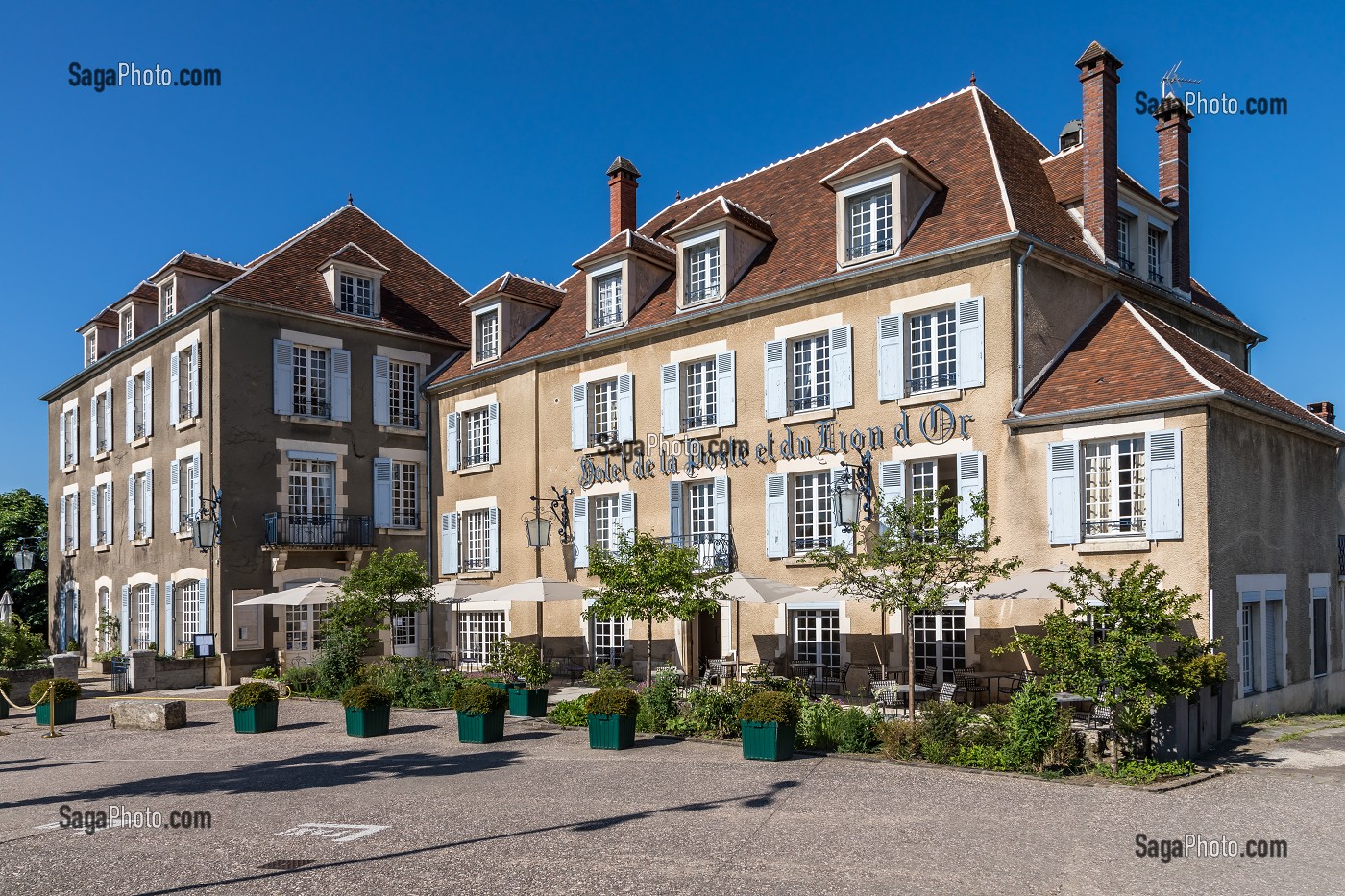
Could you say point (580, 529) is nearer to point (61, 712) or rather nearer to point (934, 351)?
point (934, 351)

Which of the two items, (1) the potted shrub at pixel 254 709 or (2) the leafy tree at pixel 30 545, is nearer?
A: (1) the potted shrub at pixel 254 709

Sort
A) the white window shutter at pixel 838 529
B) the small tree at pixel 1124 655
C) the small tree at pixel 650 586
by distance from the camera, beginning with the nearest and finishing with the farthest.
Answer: the small tree at pixel 1124 655 < the small tree at pixel 650 586 < the white window shutter at pixel 838 529

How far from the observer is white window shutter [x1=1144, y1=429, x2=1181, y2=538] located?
16047mm

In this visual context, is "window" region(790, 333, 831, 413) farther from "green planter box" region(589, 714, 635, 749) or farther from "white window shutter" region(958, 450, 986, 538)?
"green planter box" region(589, 714, 635, 749)

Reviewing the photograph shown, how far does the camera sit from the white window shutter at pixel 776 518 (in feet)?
67.8

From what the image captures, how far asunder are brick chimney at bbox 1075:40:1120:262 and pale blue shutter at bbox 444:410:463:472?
51.8 ft

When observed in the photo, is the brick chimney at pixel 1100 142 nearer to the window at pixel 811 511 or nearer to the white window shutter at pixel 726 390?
the window at pixel 811 511

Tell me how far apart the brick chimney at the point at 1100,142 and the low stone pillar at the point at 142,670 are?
21.4 m

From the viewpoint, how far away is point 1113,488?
1698 centimetres

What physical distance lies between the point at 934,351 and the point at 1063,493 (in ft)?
11.1

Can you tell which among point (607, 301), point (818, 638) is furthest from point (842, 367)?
point (607, 301)

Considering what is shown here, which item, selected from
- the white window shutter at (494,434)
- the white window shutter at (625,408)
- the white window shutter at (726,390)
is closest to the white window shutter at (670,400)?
the white window shutter at (625,408)

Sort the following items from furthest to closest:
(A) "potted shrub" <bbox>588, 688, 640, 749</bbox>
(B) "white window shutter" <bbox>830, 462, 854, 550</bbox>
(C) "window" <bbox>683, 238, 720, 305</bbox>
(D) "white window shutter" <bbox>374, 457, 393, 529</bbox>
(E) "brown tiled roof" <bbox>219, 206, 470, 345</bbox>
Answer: (D) "white window shutter" <bbox>374, 457, 393, 529</bbox>, (E) "brown tiled roof" <bbox>219, 206, 470, 345</bbox>, (C) "window" <bbox>683, 238, 720, 305</bbox>, (B) "white window shutter" <bbox>830, 462, 854, 550</bbox>, (A) "potted shrub" <bbox>588, 688, 640, 749</bbox>

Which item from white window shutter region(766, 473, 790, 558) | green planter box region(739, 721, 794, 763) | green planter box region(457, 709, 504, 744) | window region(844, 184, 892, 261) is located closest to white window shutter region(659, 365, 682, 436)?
white window shutter region(766, 473, 790, 558)
